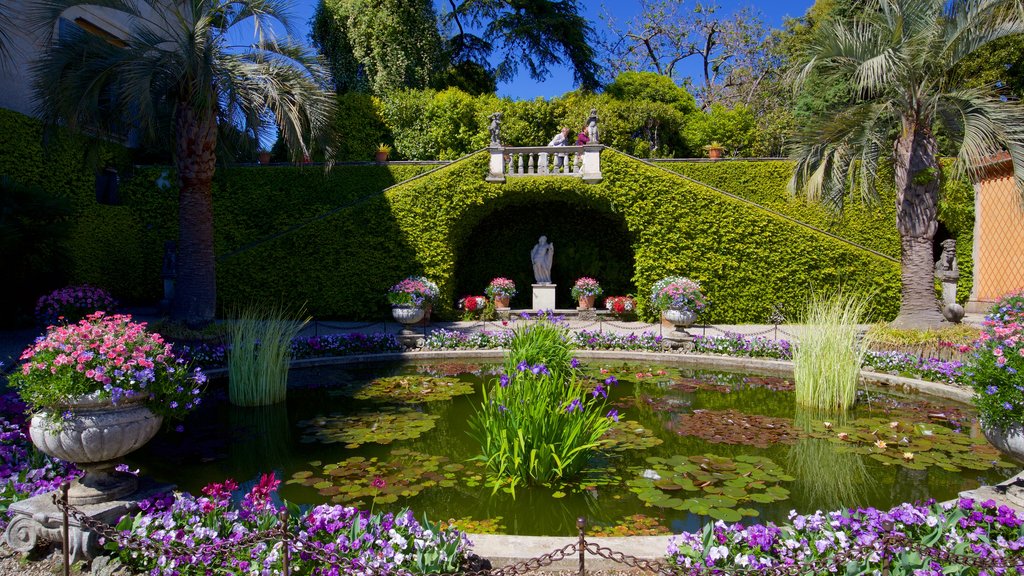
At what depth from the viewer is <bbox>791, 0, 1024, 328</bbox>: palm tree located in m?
8.14

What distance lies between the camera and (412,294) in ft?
35.6

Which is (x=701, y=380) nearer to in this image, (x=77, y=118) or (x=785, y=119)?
(x=77, y=118)

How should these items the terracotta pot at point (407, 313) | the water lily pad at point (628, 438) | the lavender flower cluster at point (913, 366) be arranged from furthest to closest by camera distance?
the terracotta pot at point (407, 313)
the lavender flower cluster at point (913, 366)
the water lily pad at point (628, 438)

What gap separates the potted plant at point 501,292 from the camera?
555 inches

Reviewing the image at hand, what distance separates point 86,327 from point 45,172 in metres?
11.6

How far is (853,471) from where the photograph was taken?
4465 millimetres

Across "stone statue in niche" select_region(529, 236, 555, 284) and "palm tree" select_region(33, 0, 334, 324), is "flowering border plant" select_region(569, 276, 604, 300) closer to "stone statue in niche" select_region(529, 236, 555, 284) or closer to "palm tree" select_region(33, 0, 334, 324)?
"stone statue in niche" select_region(529, 236, 555, 284)

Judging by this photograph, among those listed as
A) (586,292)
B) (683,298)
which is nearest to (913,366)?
(683,298)

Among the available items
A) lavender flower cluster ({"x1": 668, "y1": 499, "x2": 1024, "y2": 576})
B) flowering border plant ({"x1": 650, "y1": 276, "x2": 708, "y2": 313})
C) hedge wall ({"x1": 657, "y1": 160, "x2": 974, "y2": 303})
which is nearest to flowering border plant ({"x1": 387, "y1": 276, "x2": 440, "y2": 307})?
flowering border plant ({"x1": 650, "y1": 276, "x2": 708, "y2": 313})

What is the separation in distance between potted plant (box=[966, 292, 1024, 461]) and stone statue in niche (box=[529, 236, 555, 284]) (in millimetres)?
11191

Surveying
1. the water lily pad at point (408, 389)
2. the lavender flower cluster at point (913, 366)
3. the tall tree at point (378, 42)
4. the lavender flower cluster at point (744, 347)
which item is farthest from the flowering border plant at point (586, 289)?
the tall tree at point (378, 42)

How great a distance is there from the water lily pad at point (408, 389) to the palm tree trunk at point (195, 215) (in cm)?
395

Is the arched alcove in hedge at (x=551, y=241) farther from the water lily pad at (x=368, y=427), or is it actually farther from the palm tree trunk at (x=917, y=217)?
the water lily pad at (x=368, y=427)

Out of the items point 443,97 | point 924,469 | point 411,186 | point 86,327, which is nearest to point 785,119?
point 443,97
